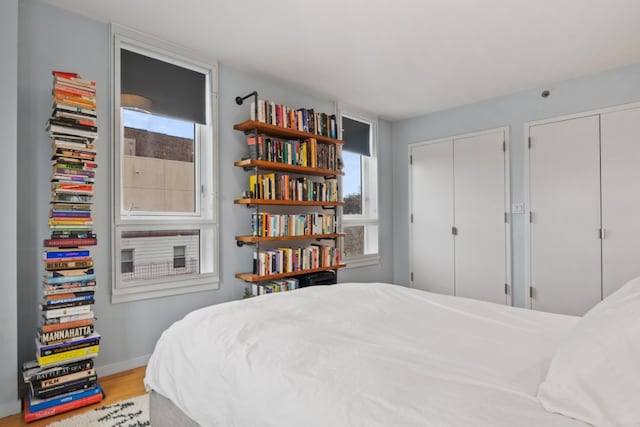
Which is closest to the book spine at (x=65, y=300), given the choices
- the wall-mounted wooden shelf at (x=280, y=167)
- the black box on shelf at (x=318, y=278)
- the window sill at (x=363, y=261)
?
the wall-mounted wooden shelf at (x=280, y=167)

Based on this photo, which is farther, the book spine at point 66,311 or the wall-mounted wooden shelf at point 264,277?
the wall-mounted wooden shelf at point 264,277

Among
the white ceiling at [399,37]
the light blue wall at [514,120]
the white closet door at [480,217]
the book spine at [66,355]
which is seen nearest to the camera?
the book spine at [66,355]

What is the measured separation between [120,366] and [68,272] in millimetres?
880

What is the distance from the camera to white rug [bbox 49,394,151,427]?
74.2 inches

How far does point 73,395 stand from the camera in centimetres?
207

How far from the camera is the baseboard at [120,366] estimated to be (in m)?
2.46

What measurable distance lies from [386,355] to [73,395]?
1983 mm

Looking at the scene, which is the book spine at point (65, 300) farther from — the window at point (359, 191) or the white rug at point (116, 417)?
the window at point (359, 191)

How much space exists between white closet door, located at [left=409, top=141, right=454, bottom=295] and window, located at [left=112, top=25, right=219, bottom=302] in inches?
107

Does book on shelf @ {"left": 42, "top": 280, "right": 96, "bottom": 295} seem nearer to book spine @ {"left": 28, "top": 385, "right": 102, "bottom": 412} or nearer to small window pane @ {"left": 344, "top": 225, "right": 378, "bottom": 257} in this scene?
book spine @ {"left": 28, "top": 385, "right": 102, "bottom": 412}

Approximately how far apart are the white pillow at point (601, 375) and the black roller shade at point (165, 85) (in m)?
2.92

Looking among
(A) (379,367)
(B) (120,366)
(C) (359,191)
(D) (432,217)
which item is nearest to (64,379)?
(B) (120,366)

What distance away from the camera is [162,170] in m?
2.88

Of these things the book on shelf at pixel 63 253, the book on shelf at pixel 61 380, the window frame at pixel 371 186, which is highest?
the window frame at pixel 371 186
